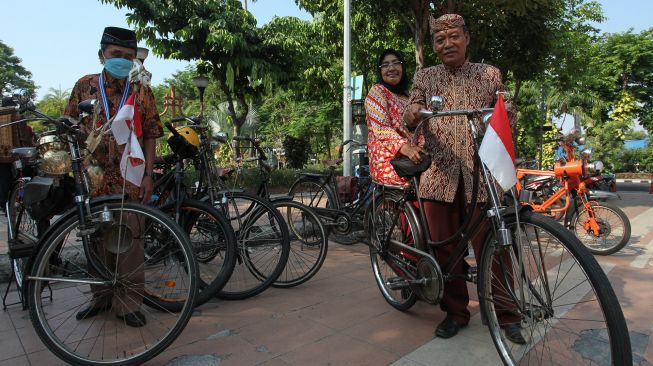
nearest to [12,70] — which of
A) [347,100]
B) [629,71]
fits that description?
[347,100]

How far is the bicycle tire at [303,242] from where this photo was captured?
3.58 m

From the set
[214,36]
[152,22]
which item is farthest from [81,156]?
[152,22]

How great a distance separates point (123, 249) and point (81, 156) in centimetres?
59

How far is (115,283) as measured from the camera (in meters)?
2.27

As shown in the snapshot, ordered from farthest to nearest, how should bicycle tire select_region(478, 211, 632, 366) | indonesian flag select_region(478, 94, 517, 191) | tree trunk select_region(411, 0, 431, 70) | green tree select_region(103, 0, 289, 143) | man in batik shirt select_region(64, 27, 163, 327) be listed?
1. green tree select_region(103, 0, 289, 143)
2. tree trunk select_region(411, 0, 431, 70)
3. man in batik shirt select_region(64, 27, 163, 327)
4. indonesian flag select_region(478, 94, 517, 191)
5. bicycle tire select_region(478, 211, 632, 366)

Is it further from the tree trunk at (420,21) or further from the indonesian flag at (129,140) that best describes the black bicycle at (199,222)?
the tree trunk at (420,21)

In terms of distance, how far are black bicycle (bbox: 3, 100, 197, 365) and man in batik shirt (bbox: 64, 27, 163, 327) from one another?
0.22 ft

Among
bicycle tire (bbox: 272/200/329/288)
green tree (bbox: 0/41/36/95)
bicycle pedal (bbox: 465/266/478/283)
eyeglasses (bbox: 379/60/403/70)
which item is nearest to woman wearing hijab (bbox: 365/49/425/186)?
eyeglasses (bbox: 379/60/403/70)

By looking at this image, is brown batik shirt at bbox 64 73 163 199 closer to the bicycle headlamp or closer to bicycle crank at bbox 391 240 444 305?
bicycle crank at bbox 391 240 444 305

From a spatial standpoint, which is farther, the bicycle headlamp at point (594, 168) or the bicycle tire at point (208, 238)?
the bicycle headlamp at point (594, 168)

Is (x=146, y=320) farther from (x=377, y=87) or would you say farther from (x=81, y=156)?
(x=377, y=87)

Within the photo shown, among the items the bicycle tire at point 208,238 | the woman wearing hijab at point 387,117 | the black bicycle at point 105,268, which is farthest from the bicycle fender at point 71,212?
the woman wearing hijab at point 387,117

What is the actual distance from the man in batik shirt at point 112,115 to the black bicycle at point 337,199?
2120 millimetres

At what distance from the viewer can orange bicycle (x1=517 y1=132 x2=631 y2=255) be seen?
4.82 m
